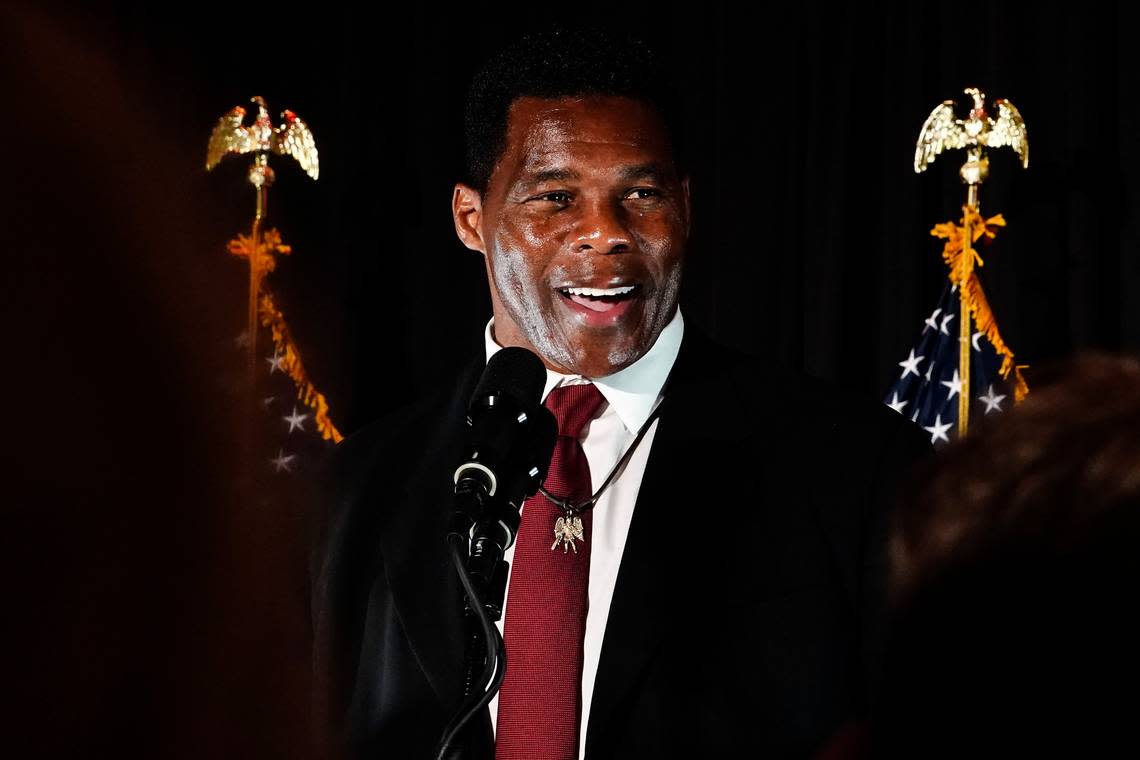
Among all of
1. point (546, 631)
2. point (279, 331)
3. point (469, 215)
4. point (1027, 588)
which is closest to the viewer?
point (1027, 588)

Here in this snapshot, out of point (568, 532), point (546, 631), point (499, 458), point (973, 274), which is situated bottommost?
point (546, 631)

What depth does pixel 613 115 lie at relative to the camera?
169 cm

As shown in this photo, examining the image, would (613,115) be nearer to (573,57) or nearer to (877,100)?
(573,57)

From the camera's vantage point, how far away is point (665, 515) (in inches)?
58.1

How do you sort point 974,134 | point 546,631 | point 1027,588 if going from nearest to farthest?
point 1027,588 → point 546,631 → point 974,134

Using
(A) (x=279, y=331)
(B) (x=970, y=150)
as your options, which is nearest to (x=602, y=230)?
(B) (x=970, y=150)

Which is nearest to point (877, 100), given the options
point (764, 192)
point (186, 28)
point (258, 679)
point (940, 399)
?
point (764, 192)

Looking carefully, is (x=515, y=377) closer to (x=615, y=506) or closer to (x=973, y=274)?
(x=615, y=506)

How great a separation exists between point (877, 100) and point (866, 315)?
618 millimetres

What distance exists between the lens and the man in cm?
138

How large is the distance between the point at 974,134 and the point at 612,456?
6.11 feet

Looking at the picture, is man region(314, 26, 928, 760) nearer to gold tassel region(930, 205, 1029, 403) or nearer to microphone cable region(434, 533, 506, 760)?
microphone cable region(434, 533, 506, 760)

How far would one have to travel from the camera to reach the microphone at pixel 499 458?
1.04 m

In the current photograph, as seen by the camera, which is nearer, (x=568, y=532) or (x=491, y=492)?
(x=491, y=492)
